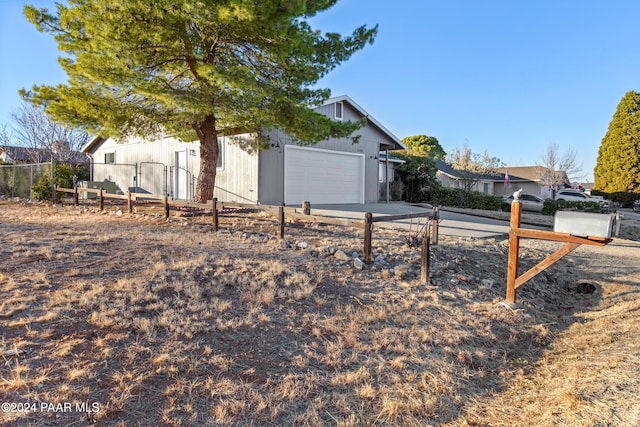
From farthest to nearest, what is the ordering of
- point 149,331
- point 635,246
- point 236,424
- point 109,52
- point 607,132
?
point 607,132, point 635,246, point 109,52, point 149,331, point 236,424

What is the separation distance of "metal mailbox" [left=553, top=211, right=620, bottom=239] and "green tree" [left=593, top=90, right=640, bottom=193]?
34.2m

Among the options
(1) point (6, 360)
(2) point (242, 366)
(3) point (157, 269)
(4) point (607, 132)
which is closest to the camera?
(1) point (6, 360)

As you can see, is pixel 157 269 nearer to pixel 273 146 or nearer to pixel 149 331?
pixel 149 331

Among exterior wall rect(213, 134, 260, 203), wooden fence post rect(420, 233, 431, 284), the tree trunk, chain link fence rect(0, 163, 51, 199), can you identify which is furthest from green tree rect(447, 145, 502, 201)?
chain link fence rect(0, 163, 51, 199)

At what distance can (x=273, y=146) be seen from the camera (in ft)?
48.5

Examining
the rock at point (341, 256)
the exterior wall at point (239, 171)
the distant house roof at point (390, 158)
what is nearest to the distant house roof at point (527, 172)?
the distant house roof at point (390, 158)

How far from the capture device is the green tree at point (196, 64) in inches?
340

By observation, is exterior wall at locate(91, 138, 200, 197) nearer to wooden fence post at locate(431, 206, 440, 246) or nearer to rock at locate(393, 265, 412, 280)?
wooden fence post at locate(431, 206, 440, 246)

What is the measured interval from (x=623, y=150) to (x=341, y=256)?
35.1 meters

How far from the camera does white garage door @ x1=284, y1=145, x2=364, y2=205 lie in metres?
15.7

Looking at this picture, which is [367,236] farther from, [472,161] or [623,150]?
[623,150]

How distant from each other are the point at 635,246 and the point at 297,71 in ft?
36.8

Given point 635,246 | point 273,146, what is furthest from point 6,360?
point 635,246

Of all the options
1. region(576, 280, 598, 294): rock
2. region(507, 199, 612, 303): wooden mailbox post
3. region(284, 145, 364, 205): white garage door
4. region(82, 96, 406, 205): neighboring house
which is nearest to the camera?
region(507, 199, 612, 303): wooden mailbox post
